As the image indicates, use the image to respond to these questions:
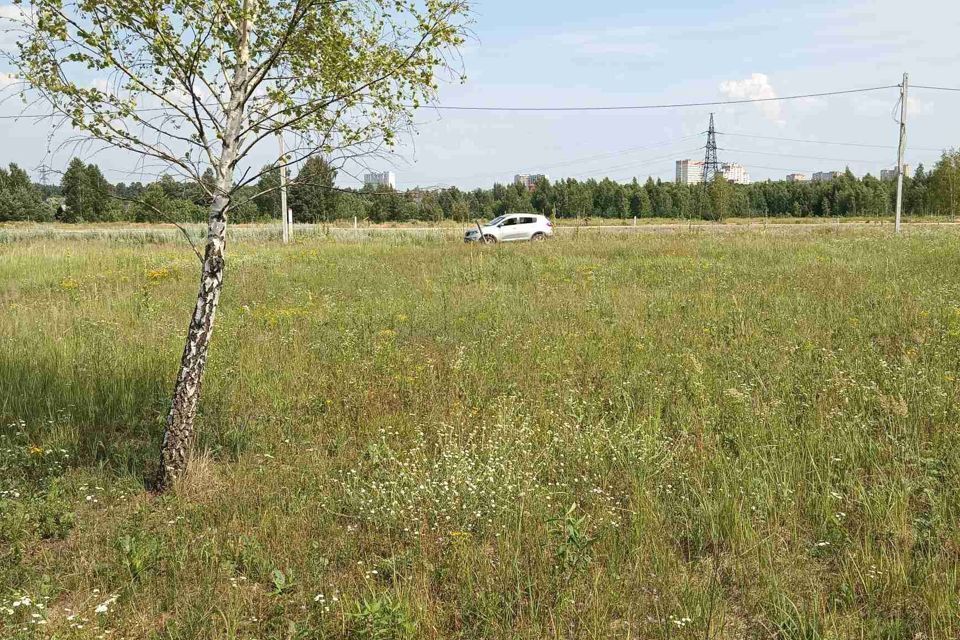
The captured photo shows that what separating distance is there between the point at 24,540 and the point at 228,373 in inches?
119

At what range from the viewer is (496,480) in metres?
4.32

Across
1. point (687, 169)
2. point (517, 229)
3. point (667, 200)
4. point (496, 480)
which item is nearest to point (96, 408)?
point (496, 480)

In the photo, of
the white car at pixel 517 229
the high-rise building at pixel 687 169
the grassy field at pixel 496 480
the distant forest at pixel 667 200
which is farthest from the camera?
the high-rise building at pixel 687 169

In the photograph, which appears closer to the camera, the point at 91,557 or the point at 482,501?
the point at 91,557

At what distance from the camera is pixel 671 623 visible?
9.78 feet

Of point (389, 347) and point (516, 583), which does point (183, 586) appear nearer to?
point (516, 583)

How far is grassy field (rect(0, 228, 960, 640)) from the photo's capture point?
3.14 metres

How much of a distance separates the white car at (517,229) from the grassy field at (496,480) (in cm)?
2052

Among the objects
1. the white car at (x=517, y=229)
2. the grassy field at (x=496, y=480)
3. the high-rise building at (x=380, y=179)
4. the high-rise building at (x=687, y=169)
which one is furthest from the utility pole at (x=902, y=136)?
the high-rise building at (x=687, y=169)

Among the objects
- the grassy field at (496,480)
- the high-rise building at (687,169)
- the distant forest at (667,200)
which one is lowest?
the grassy field at (496,480)

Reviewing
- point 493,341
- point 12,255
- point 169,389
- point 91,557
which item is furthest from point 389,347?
point 12,255

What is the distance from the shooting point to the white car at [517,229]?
29.6m

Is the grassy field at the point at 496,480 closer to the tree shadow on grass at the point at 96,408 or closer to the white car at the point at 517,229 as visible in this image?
the tree shadow on grass at the point at 96,408

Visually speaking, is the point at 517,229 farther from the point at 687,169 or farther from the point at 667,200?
the point at 687,169
